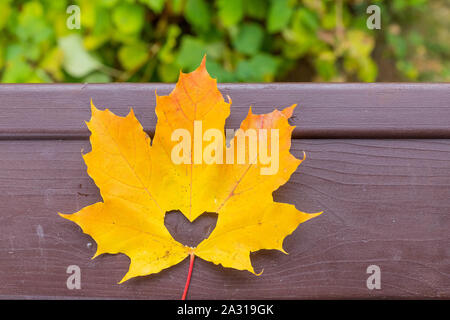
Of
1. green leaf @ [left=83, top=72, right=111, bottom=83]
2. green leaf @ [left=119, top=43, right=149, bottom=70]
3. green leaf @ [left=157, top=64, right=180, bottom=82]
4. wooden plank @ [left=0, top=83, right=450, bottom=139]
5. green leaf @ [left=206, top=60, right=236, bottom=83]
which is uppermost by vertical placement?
green leaf @ [left=119, top=43, right=149, bottom=70]

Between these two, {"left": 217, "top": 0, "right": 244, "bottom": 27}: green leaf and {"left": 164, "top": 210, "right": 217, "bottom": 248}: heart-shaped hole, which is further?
{"left": 217, "top": 0, "right": 244, "bottom": 27}: green leaf

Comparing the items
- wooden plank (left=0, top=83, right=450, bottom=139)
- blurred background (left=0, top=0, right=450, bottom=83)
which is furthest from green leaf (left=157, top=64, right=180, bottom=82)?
wooden plank (left=0, top=83, right=450, bottom=139)

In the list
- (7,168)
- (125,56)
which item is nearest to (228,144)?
(7,168)

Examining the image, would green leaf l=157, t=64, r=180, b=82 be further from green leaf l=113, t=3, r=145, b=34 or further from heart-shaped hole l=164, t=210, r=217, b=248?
heart-shaped hole l=164, t=210, r=217, b=248

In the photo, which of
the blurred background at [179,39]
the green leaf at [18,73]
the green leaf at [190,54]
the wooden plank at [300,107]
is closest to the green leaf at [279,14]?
the blurred background at [179,39]

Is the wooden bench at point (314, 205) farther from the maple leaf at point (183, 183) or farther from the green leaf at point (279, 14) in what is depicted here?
the green leaf at point (279, 14)

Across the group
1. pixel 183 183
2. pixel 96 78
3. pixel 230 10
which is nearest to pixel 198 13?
pixel 230 10

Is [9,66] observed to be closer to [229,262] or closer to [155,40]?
[155,40]
